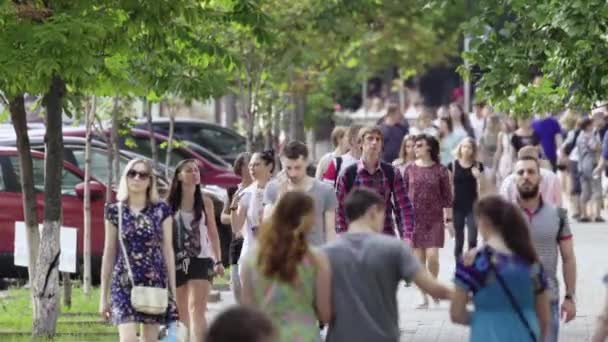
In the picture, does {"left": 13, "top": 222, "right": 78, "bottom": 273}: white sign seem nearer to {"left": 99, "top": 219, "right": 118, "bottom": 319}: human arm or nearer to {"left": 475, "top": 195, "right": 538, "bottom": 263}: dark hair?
{"left": 99, "top": 219, "right": 118, "bottom": 319}: human arm

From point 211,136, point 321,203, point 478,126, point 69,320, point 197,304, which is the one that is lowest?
point 69,320

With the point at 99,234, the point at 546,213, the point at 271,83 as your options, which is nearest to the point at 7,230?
the point at 99,234

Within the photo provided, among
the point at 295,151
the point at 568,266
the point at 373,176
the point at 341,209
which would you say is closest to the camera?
the point at 568,266

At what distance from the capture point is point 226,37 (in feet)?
77.2

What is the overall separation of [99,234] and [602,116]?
1047cm

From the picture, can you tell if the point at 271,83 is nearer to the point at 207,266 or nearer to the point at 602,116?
the point at 602,116

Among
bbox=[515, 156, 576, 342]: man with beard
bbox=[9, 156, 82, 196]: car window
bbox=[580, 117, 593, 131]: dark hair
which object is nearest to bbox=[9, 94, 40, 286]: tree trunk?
bbox=[9, 156, 82, 196]: car window

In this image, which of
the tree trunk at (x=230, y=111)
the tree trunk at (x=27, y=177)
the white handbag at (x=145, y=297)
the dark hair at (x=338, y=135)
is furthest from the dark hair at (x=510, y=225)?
the tree trunk at (x=230, y=111)

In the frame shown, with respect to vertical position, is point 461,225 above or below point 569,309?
above

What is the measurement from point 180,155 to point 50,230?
1214cm

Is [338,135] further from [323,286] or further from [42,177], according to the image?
[323,286]

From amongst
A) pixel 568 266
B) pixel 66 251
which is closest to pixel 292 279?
pixel 568 266

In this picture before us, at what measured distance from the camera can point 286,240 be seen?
8.57 m

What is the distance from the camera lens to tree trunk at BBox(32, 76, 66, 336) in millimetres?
14586
